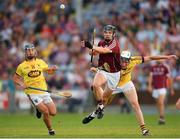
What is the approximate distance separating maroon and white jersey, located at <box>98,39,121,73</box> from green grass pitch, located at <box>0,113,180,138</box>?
181 centimetres

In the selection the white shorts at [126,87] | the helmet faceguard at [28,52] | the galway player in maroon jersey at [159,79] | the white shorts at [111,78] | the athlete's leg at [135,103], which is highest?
the helmet faceguard at [28,52]

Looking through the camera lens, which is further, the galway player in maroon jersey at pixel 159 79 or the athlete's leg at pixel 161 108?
the galway player in maroon jersey at pixel 159 79

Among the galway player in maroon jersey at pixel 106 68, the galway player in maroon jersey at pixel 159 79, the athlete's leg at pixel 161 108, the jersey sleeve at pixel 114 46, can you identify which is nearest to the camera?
the galway player in maroon jersey at pixel 106 68

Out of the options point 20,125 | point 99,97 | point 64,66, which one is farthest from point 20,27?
point 99,97

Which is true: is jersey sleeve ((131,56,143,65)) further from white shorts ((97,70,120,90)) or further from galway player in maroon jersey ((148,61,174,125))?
galway player in maroon jersey ((148,61,174,125))

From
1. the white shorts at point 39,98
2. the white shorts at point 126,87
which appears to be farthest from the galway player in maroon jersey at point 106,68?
the white shorts at point 39,98

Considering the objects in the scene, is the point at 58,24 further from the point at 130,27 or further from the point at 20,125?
the point at 20,125

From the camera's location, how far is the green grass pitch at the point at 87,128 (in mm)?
20891

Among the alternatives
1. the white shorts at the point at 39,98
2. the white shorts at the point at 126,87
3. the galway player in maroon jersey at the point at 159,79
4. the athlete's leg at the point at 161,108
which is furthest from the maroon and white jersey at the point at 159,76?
the white shorts at the point at 39,98

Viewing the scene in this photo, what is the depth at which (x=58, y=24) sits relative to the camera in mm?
37719

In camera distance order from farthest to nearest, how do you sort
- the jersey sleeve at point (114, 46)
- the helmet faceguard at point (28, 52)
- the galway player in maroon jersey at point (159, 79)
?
the galway player in maroon jersey at point (159, 79), the helmet faceguard at point (28, 52), the jersey sleeve at point (114, 46)

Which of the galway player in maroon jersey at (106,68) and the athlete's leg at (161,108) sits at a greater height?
the galway player in maroon jersey at (106,68)

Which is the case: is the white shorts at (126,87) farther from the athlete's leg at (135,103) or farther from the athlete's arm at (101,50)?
the athlete's arm at (101,50)

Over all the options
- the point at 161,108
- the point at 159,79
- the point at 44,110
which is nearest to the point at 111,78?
the point at 44,110
